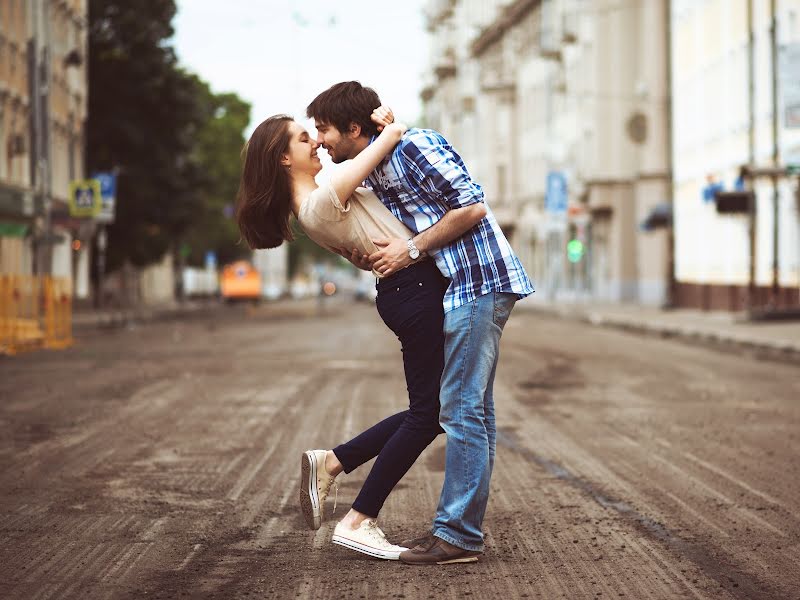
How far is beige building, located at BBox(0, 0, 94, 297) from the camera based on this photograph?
3619 cm

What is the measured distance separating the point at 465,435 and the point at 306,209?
3.27 feet

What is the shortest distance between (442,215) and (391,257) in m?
0.24

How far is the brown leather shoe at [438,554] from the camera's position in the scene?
5707mm

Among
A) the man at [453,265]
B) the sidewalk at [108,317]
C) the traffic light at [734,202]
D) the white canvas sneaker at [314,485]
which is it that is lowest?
the white canvas sneaker at [314,485]

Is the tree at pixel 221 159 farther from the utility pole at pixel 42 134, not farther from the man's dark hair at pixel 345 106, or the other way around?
the man's dark hair at pixel 345 106

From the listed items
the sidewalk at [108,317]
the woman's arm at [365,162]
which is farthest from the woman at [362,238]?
the sidewalk at [108,317]

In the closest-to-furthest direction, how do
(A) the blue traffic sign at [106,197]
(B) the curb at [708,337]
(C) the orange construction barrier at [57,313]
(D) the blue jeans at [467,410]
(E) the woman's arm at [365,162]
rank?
1. (E) the woman's arm at [365,162]
2. (D) the blue jeans at [467,410]
3. (B) the curb at [708,337]
4. (C) the orange construction barrier at [57,313]
5. (A) the blue traffic sign at [106,197]

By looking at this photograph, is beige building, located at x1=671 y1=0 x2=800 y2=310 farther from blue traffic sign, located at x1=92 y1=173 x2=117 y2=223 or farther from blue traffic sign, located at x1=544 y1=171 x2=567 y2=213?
blue traffic sign, located at x1=92 y1=173 x2=117 y2=223

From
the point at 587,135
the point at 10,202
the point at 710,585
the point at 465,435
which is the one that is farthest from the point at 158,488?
the point at 587,135

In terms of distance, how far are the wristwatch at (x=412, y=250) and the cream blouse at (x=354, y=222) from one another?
75 millimetres

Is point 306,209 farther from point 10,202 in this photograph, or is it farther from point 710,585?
point 10,202

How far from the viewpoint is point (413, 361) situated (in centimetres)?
577

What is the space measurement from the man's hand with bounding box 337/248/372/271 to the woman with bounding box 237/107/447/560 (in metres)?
0.02

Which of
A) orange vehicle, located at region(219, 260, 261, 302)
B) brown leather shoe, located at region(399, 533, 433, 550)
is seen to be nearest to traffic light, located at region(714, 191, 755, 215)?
brown leather shoe, located at region(399, 533, 433, 550)
